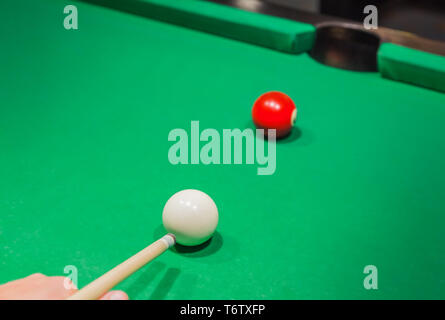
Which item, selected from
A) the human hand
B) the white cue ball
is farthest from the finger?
the white cue ball

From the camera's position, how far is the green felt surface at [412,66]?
2213 mm

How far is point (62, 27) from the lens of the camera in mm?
2783

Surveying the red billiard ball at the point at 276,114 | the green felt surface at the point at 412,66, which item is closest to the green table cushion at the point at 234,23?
the green felt surface at the point at 412,66

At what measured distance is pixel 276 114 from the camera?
1896 mm

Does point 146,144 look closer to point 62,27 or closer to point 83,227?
point 83,227

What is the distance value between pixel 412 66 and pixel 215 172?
40.9 inches

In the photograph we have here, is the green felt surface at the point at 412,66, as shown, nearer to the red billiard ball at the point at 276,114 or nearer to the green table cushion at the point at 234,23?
the green table cushion at the point at 234,23

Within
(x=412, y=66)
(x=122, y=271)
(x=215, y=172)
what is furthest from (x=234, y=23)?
(x=122, y=271)

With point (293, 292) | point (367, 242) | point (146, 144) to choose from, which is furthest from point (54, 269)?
point (367, 242)

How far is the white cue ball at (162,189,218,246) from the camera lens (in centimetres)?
136

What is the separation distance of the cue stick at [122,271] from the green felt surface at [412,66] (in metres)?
1.39

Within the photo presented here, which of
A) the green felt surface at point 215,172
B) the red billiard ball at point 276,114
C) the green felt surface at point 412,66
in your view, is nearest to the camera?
the green felt surface at point 215,172

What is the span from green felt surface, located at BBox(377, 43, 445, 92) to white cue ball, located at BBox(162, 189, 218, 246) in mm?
1274
